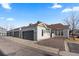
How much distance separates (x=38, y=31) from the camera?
4.16m

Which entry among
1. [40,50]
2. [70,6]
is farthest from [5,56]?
[70,6]

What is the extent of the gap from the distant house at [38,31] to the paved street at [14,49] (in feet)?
0.63

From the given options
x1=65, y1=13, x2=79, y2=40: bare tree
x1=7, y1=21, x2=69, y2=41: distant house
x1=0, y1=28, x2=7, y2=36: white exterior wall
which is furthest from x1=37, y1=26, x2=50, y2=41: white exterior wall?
x1=0, y1=28, x2=7, y2=36: white exterior wall

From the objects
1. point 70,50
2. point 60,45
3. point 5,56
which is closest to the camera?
point 5,56

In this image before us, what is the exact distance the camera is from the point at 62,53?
3.56 m

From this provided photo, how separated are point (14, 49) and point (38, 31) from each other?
0.72 m

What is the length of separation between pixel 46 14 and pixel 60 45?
79 centimetres

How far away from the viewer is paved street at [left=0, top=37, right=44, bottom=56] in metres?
3.54

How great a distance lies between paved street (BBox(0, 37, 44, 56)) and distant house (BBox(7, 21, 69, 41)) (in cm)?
19

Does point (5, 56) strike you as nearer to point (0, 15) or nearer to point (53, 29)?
point (0, 15)

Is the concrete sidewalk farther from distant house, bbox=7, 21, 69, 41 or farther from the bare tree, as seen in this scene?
the bare tree

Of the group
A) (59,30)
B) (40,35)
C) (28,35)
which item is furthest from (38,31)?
(59,30)

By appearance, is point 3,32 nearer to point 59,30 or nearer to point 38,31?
point 38,31

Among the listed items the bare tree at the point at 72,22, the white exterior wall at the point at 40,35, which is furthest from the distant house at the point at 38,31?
the bare tree at the point at 72,22
